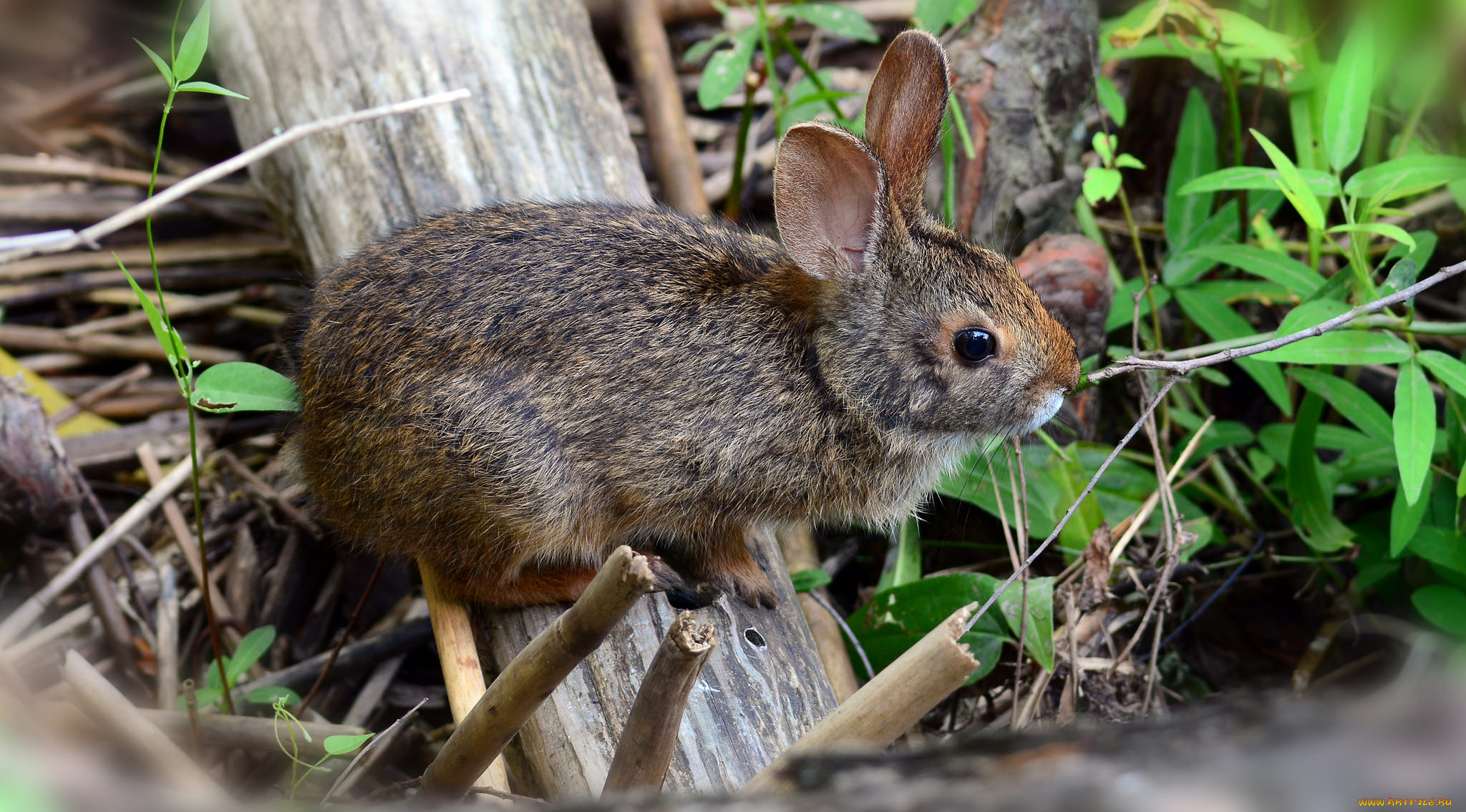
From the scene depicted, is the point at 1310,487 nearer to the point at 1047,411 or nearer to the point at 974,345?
the point at 1047,411

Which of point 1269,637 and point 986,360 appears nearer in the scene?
point 986,360

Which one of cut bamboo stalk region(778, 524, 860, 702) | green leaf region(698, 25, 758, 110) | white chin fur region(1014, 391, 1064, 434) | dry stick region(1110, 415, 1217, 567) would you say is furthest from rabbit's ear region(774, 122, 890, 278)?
green leaf region(698, 25, 758, 110)

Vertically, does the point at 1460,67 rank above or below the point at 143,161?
below

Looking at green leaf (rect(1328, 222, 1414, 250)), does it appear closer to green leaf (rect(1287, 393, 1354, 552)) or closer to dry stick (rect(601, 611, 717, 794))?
green leaf (rect(1287, 393, 1354, 552))

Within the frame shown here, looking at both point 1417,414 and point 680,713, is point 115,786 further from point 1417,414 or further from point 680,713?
point 1417,414

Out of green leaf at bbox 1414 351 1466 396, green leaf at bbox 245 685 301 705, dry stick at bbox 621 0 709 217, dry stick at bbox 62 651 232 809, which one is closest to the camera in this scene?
dry stick at bbox 62 651 232 809

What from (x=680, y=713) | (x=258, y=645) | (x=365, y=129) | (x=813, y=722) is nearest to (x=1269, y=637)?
(x=813, y=722)

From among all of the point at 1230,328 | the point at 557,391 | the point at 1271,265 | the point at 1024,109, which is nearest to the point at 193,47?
the point at 557,391
